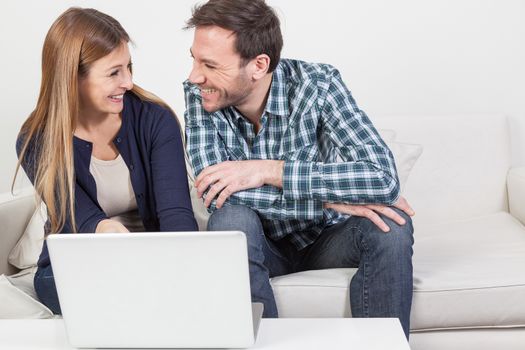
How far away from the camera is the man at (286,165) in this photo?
163 cm

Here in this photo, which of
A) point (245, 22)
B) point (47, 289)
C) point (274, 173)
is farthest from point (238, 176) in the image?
point (47, 289)

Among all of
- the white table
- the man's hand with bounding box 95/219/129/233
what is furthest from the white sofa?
the white table

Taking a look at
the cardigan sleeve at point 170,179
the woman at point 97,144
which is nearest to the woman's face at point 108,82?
the woman at point 97,144

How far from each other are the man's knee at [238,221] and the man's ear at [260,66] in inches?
14.4

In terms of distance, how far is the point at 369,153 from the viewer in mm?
1682

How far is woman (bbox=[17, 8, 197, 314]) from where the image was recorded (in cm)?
170

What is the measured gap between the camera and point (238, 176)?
5.60 ft

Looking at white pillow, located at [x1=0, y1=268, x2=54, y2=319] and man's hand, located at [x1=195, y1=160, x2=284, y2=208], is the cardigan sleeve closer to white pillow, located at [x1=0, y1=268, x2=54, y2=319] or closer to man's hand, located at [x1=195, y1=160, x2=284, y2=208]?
man's hand, located at [x1=195, y1=160, x2=284, y2=208]

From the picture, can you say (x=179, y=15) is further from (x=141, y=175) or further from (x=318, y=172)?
(x=318, y=172)

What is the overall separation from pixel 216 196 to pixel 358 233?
37 centimetres

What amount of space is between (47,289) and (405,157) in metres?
1.15

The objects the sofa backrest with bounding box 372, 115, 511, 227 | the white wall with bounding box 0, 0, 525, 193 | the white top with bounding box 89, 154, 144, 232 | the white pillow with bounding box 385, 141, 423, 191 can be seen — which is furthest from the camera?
the white wall with bounding box 0, 0, 525, 193

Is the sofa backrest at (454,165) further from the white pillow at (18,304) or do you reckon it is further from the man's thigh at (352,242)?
the white pillow at (18,304)

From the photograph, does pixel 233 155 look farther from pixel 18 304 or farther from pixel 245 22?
pixel 18 304
